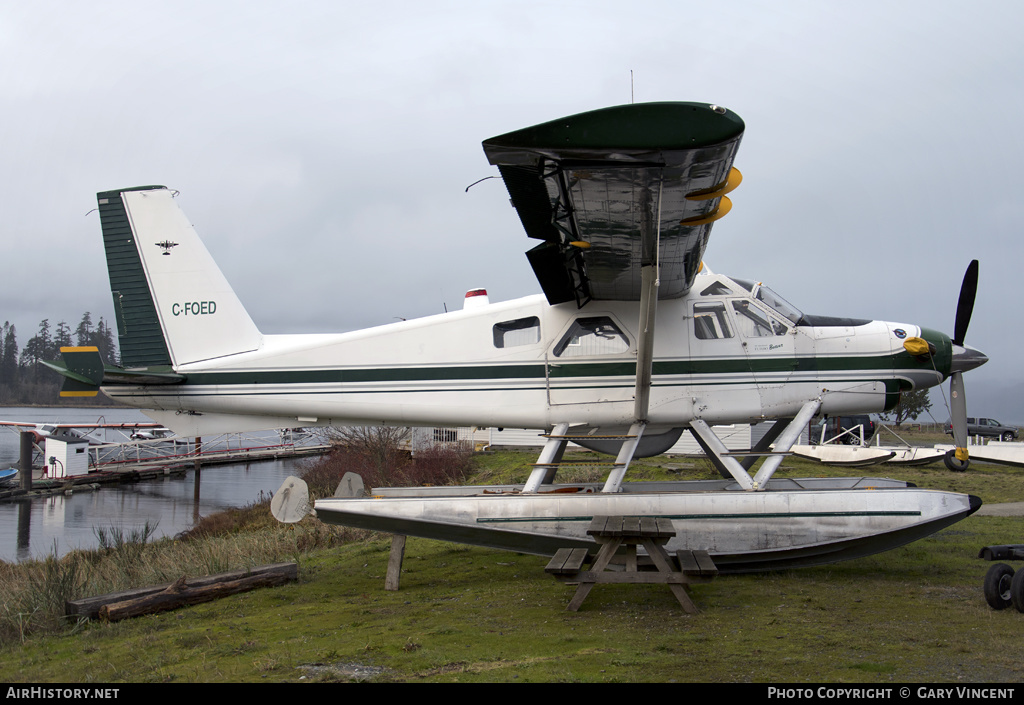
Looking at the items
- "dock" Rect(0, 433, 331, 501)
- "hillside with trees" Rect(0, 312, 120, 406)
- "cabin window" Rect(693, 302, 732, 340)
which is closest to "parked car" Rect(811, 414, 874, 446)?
"cabin window" Rect(693, 302, 732, 340)

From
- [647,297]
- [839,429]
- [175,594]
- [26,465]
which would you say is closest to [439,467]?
[175,594]

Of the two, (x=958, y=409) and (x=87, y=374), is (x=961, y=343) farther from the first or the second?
(x=87, y=374)

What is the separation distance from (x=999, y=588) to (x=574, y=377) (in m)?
4.24

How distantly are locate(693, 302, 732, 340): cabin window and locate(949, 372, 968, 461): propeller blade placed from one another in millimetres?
2786

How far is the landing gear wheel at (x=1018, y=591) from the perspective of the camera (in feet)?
17.2

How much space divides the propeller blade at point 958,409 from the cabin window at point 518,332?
16.1ft

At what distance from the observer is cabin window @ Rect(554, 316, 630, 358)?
299 inches

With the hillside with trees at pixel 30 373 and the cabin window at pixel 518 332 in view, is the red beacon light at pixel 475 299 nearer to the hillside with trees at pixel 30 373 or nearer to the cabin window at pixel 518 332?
the cabin window at pixel 518 332

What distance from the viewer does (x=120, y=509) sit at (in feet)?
79.9

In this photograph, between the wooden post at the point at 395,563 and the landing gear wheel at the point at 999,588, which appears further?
the wooden post at the point at 395,563

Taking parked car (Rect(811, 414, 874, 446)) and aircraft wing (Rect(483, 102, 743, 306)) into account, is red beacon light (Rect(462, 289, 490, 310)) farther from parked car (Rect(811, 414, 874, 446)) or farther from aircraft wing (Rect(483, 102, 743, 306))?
parked car (Rect(811, 414, 874, 446))

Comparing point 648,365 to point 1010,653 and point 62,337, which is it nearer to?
point 1010,653

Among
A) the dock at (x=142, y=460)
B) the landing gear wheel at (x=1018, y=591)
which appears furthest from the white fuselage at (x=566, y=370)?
the dock at (x=142, y=460)
